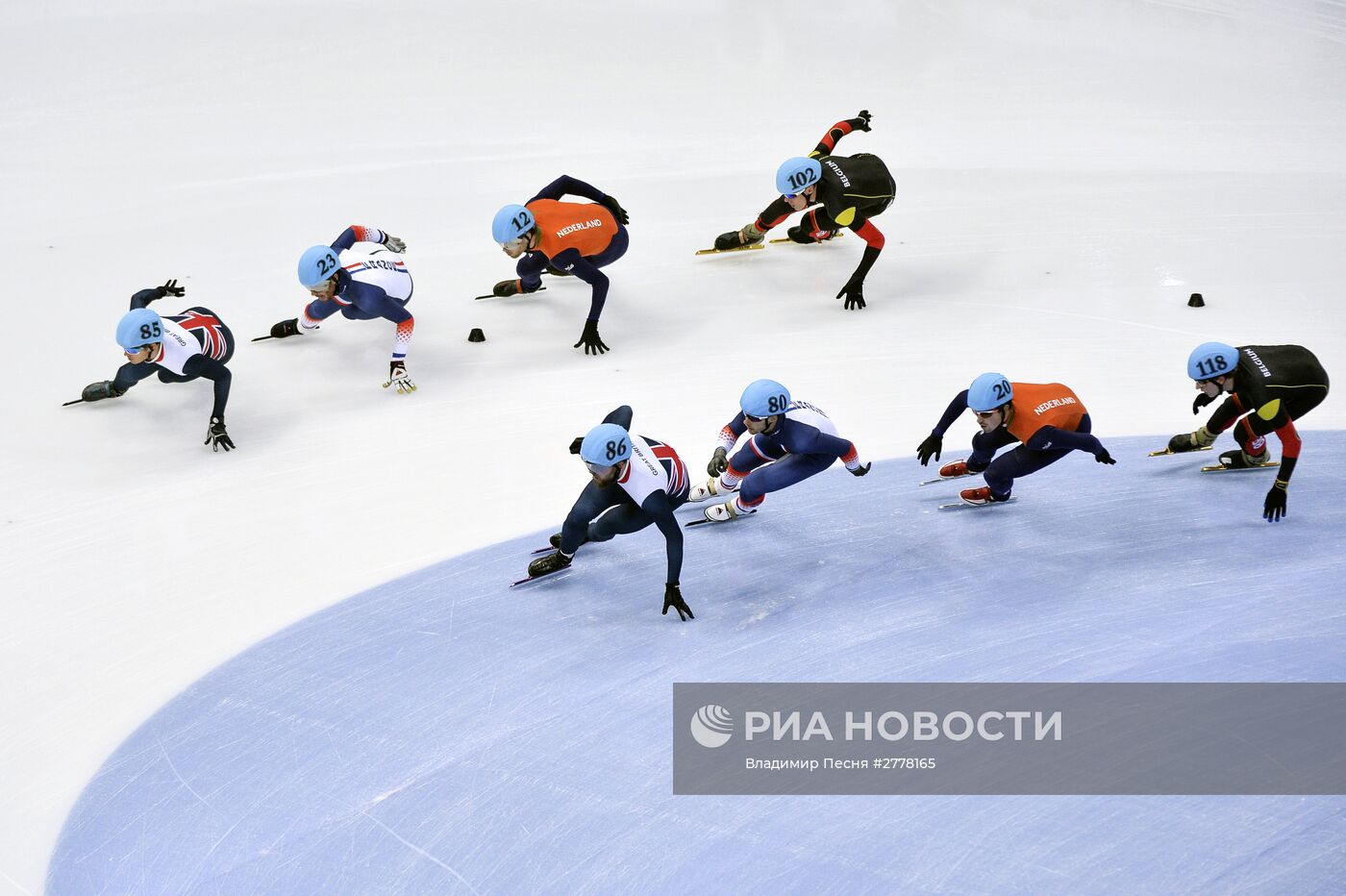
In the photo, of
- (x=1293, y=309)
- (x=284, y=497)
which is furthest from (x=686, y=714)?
(x=1293, y=309)

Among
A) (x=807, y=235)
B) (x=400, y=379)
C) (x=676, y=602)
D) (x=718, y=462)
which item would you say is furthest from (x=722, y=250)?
(x=676, y=602)

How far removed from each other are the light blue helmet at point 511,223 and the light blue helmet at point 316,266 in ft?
4.15

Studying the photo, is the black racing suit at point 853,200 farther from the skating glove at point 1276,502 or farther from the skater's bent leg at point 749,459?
the skating glove at point 1276,502

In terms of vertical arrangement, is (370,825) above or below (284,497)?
below

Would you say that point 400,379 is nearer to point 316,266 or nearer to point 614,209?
point 316,266

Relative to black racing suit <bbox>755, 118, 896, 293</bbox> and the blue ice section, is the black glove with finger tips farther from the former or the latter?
the blue ice section

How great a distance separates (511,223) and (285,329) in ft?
7.28

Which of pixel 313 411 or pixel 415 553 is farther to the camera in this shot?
pixel 313 411

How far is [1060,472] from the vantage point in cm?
834

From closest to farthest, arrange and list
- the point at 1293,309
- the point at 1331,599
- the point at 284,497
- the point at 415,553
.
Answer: the point at 1331,599 → the point at 415,553 → the point at 284,497 → the point at 1293,309

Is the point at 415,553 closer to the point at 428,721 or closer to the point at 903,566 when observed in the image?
the point at 428,721

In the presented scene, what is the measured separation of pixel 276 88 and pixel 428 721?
10.7 m

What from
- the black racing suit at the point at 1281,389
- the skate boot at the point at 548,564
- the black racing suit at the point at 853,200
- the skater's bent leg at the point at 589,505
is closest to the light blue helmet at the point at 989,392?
the black racing suit at the point at 1281,389

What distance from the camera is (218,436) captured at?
8367mm
